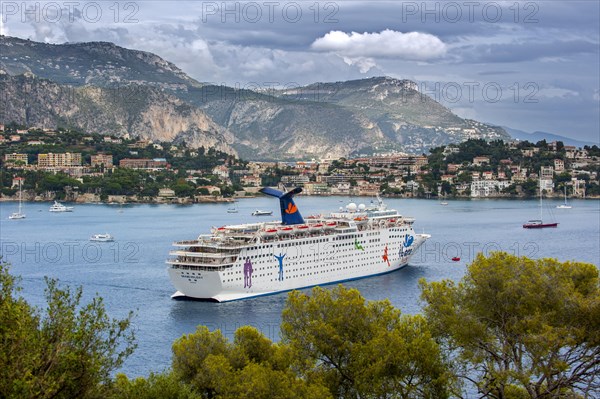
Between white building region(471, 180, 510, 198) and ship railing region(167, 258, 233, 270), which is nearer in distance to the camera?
ship railing region(167, 258, 233, 270)

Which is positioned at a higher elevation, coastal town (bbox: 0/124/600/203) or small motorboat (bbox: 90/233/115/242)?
coastal town (bbox: 0/124/600/203)

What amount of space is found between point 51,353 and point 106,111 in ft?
511

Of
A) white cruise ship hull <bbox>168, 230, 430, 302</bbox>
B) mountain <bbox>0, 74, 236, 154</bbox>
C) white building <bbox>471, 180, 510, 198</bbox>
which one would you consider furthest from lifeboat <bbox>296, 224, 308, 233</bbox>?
mountain <bbox>0, 74, 236, 154</bbox>

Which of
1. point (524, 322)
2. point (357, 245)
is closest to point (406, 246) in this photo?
point (357, 245)

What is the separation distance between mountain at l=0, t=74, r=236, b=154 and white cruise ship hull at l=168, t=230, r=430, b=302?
11570 cm

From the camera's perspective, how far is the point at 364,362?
1429 cm

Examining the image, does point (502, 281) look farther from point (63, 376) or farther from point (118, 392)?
point (63, 376)

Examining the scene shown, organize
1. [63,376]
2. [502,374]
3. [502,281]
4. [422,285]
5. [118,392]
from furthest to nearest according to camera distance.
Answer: [422,285]
[502,281]
[502,374]
[118,392]
[63,376]

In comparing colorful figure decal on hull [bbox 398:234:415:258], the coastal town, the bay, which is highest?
the coastal town

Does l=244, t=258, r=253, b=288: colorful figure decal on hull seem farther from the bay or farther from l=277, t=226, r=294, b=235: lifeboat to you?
l=277, t=226, r=294, b=235: lifeboat

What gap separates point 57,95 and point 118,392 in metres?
147

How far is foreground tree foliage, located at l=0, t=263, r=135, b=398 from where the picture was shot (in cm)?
1035

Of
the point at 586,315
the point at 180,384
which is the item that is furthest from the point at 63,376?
the point at 586,315

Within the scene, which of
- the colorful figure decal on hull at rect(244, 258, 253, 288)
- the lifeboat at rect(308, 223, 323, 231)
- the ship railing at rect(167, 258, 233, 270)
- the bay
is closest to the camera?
the bay
